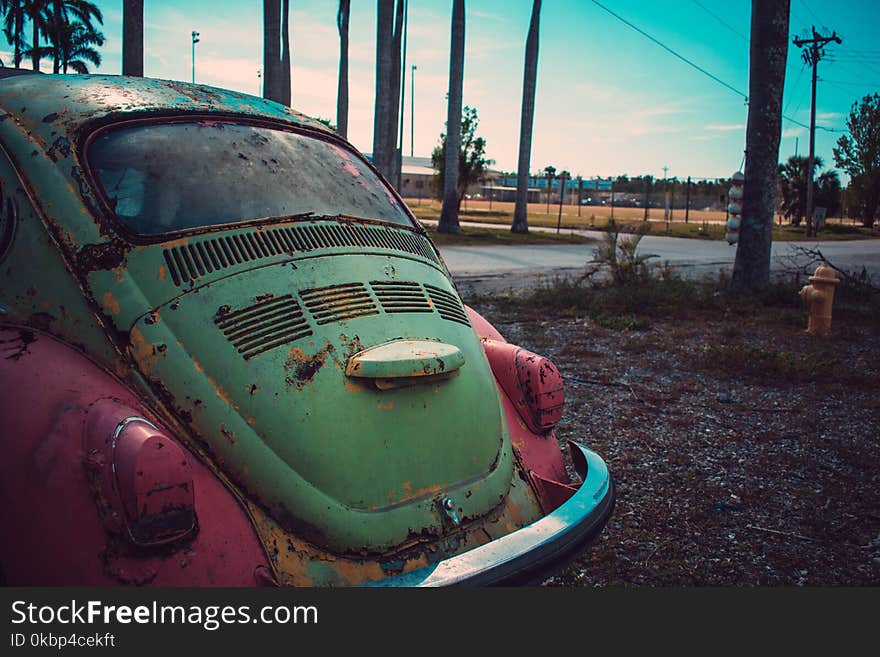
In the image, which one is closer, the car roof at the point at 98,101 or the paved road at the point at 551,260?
the car roof at the point at 98,101

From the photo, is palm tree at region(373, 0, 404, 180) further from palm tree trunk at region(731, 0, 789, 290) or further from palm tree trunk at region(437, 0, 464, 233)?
palm tree trunk at region(731, 0, 789, 290)

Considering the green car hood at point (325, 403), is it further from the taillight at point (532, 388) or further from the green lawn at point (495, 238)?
the green lawn at point (495, 238)

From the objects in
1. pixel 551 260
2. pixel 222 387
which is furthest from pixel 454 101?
pixel 222 387

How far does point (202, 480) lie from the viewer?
1902mm

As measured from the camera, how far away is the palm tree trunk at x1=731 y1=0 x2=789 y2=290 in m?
9.14

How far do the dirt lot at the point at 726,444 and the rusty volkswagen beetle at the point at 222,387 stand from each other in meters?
0.83

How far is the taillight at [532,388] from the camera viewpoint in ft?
9.18

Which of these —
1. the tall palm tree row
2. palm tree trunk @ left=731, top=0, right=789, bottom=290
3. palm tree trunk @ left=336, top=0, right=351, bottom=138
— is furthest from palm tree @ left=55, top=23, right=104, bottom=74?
palm tree trunk @ left=731, top=0, right=789, bottom=290

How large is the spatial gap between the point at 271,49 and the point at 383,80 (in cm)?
453

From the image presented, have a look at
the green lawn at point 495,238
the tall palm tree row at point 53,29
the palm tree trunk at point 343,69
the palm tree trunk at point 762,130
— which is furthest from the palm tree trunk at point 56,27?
the palm tree trunk at point 762,130

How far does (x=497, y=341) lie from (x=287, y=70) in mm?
21944

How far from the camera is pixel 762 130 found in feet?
30.3

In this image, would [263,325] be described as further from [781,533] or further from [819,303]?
[819,303]

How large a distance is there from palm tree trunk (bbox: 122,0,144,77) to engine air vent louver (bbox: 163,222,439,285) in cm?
954
